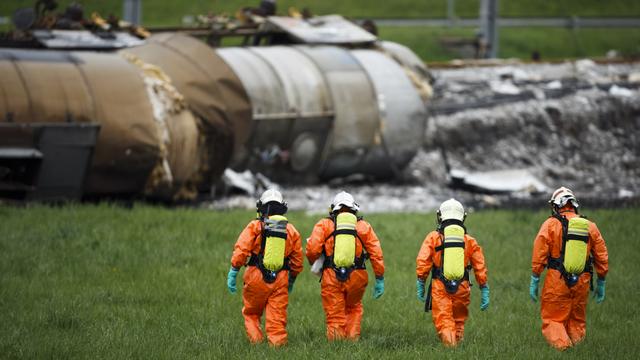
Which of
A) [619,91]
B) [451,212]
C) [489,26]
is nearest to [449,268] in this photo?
[451,212]

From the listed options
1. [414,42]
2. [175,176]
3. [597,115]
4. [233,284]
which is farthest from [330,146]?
[414,42]

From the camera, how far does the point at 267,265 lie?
462 inches

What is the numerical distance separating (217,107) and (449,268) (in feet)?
39.2

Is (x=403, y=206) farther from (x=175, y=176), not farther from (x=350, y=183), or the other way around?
(x=175, y=176)

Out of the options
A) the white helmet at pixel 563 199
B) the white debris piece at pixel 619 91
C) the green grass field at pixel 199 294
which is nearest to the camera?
the green grass field at pixel 199 294

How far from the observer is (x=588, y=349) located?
38.6 ft

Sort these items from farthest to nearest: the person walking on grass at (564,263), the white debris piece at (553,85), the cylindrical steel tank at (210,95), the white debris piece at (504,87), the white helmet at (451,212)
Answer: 1. the white debris piece at (553,85)
2. the white debris piece at (504,87)
3. the cylindrical steel tank at (210,95)
4. the person walking on grass at (564,263)
5. the white helmet at (451,212)

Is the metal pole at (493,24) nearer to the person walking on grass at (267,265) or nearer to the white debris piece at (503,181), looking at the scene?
the white debris piece at (503,181)

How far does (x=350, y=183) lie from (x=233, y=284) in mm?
15503

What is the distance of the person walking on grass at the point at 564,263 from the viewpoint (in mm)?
11992

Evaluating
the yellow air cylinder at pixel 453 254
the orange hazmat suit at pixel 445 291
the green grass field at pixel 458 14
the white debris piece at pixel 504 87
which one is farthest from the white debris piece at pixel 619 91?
the yellow air cylinder at pixel 453 254

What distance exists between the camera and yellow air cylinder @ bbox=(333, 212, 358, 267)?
11914 mm

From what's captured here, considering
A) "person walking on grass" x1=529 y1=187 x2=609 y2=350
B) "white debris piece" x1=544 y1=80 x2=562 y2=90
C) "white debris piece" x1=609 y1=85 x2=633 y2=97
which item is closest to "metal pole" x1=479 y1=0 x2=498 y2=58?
"white debris piece" x1=544 y1=80 x2=562 y2=90

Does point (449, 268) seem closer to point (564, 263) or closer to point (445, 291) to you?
point (445, 291)
